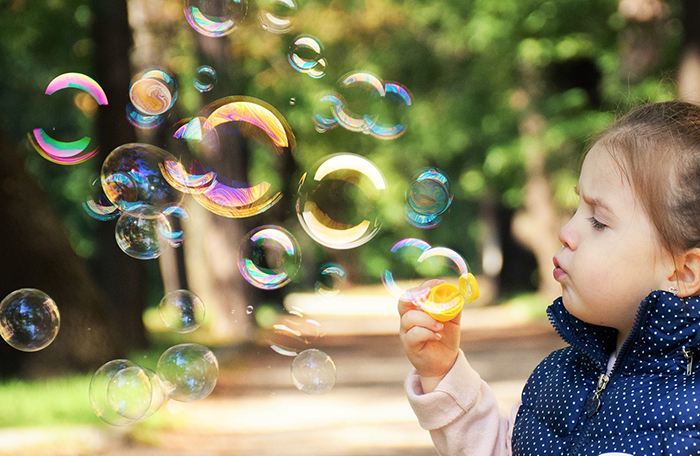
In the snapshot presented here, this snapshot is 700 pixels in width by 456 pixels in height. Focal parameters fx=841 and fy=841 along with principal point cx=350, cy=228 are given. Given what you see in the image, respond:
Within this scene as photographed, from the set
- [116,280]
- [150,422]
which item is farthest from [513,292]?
[150,422]

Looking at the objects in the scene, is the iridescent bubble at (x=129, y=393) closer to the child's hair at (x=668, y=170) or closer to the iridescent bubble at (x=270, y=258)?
the iridescent bubble at (x=270, y=258)

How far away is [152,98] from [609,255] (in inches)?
102

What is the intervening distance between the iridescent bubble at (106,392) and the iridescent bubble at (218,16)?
4.96ft

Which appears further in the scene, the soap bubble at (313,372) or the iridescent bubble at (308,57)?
the iridescent bubble at (308,57)

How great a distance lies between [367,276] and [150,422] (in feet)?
124

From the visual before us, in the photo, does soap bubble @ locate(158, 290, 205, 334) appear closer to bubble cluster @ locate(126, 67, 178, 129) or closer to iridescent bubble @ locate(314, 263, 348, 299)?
iridescent bubble @ locate(314, 263, 348, 299)

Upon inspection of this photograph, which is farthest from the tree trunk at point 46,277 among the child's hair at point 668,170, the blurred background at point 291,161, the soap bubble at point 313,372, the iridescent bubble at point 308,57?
the child's hair at point 668,170

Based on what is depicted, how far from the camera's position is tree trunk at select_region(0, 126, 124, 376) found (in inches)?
296

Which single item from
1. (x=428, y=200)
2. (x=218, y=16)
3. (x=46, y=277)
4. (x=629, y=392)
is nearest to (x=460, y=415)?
(x=629, y=392)

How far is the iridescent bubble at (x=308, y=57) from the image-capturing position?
3.61m

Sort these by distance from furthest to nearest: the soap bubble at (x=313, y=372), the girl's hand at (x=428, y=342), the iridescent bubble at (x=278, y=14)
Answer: the iridescent bubble at (x=278, y=14), the soap bubble at (x=313, y=372), the girl's hand at (x=428, y=342)

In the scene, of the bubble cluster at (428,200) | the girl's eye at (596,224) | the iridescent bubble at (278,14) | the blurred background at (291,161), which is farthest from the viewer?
the blurred background at (291,161)

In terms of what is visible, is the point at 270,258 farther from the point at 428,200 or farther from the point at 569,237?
the point at 569,237

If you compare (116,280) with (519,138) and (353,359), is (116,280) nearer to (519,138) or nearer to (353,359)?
(353,359)
